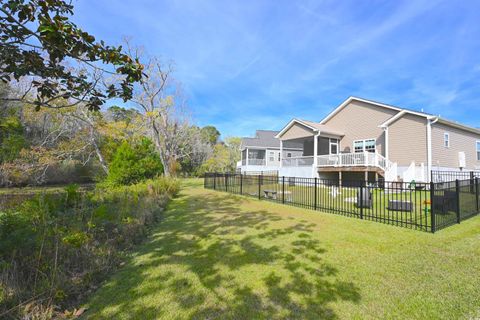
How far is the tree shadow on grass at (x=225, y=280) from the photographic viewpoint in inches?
106

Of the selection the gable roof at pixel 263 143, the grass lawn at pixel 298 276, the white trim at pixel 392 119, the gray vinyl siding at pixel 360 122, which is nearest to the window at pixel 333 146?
the gray vinyl siding at pixel 360 122

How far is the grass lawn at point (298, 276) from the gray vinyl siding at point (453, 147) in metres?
10.8

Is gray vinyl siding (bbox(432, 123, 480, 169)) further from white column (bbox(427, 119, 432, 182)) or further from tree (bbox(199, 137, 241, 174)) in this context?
tree (bbox(199, 137, 241, 174))

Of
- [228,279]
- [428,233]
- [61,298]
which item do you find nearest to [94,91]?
[61,298]

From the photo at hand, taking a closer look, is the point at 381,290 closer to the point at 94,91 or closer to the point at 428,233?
the point at 428,233

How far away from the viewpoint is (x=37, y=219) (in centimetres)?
376

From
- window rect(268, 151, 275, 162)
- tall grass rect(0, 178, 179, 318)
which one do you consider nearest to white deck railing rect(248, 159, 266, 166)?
window rect(268, 151, 275, 162)

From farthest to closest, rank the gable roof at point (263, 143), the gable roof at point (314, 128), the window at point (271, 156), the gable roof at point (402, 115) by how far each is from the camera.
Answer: the window at point (271, 156), the gable roof at point (263, 143), the gable roof at point (314, 128), the gable roof at point (402, 115)

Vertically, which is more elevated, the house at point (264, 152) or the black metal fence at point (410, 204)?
the house at point (264, 152)

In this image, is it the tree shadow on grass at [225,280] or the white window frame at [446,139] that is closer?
the tree shadow on grass at [225,280]

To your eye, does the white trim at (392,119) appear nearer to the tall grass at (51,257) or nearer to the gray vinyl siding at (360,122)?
the gray vinyl siding at (360,122)

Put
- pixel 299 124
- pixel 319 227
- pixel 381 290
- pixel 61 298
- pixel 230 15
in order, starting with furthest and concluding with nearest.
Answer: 1. pixel 299 124
2. pixel 230 15
3. pixel 319 227
4. pixel 381 290
5. pixel 61 298

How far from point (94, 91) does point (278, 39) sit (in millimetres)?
11905

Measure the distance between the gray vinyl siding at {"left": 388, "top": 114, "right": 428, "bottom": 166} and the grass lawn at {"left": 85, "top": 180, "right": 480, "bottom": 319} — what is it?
10.2 m
